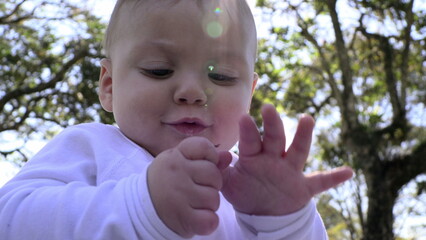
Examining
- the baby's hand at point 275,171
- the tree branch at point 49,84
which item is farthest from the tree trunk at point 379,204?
the baby's hand at point 275,171

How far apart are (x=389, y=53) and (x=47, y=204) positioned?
37.8 ft

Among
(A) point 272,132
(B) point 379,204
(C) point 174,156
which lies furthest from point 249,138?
(B) point 379,204

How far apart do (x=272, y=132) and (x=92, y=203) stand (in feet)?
1.52

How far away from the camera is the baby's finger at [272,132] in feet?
3.62

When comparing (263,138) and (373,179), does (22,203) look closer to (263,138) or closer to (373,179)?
(263,138)

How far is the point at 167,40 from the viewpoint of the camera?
58.6 inches

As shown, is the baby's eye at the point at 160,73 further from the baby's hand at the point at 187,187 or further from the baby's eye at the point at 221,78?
the baby's hand at the point at 187,187

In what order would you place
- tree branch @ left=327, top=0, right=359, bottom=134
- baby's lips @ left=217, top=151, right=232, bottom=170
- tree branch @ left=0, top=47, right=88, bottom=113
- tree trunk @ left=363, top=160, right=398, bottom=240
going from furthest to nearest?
tree branch @ left=327, top=0, right=359, bottom=134 < tree branch @ left=0, top=47, right=88, bottom=113 < tree trunk @ left=363, top=160, right=398, bottom=240 < baby's lips @ left=217, top=151, right=232, bottom=170

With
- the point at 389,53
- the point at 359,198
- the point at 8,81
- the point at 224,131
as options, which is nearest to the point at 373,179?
the point at 359,198

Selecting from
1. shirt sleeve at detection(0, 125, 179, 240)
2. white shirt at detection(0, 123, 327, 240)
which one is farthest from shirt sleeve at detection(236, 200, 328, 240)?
shirt sleeve at detection(0, 125, 179, 240)

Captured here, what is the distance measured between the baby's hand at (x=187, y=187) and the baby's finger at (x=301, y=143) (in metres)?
0.19

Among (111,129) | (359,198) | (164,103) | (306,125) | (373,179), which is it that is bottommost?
(359,198)

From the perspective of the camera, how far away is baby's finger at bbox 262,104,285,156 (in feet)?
3.62

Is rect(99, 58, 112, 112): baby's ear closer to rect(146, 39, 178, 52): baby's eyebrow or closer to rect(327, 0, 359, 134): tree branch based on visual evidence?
rect(146, 39, 178, 52): baby's eyebrow
